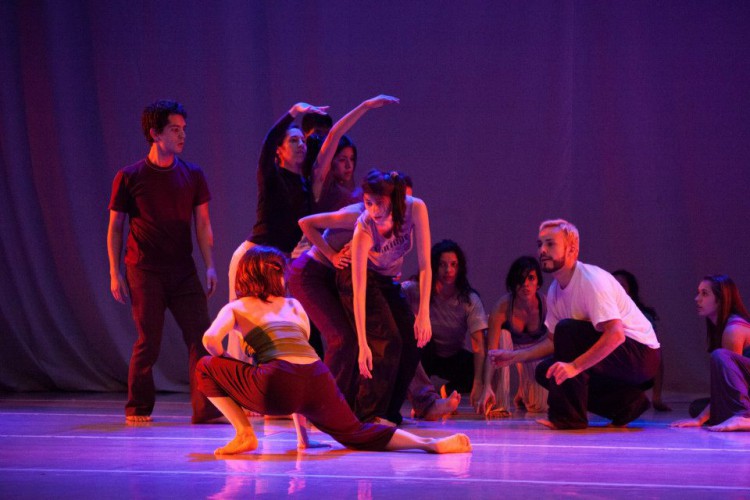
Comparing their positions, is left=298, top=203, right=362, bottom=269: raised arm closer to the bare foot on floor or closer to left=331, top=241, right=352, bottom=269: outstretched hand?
left=331, top=241, right=352, bottom=269: outstretched hand

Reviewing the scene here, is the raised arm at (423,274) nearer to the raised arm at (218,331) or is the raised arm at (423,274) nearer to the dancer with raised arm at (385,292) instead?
the dancer with raised arm at (385,292)

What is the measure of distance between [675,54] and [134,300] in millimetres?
3738

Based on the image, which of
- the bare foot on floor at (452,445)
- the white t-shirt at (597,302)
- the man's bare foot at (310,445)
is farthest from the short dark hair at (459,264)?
the bare foot on floor at (452,445)

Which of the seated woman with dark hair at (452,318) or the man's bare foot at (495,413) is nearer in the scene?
the man's bare foot at (495,413)

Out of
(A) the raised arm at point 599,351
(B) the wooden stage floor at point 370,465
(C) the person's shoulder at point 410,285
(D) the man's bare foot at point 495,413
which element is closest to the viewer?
(B) the wooden stage floor at point 370,465

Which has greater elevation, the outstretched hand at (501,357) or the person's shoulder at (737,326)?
the person's shoulder at (737,326)

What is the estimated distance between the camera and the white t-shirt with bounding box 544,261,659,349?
13.1 ft

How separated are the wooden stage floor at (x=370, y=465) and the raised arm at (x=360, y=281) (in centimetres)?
41

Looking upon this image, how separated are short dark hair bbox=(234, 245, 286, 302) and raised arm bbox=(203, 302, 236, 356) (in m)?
0.10

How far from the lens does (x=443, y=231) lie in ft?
20.5

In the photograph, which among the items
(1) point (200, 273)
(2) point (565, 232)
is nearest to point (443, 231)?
(1) point (200, 273)

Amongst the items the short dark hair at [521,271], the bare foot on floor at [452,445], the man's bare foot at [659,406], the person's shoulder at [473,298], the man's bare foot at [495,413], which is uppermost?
the short dark hair at [521,271]

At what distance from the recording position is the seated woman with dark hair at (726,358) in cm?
411

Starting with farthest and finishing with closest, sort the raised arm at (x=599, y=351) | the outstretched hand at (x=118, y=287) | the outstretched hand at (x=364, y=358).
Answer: the outstretched hand at (x=118, y=287)
the raised arm at (x=599, y=351)
the outstretched hand at (x=364, y=358)
